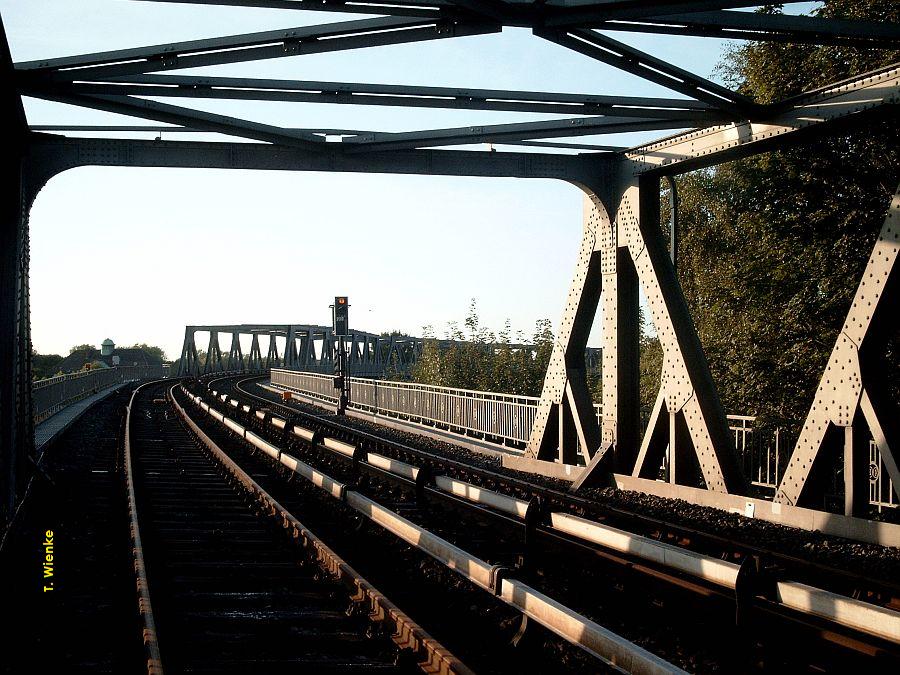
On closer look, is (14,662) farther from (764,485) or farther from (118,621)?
(764,485)

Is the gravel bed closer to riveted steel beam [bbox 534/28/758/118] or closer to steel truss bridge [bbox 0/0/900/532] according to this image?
steel truss bridge [bbox 0/0/900/532]

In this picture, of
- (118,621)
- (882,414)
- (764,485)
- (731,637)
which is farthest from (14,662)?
(764,485)

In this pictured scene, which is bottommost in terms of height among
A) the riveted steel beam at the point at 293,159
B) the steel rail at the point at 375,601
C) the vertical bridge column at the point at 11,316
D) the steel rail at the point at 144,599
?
the steel rail at the point at 375,601

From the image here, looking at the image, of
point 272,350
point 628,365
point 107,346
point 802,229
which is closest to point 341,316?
point 802,229

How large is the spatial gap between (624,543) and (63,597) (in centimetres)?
441

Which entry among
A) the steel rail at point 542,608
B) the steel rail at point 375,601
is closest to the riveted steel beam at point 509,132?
the steel rail at point 375,601

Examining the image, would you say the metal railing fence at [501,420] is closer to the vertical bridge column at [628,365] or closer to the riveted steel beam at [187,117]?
the vertical bridge column at [628,365]

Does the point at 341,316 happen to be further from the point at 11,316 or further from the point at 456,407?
the point at 11,316

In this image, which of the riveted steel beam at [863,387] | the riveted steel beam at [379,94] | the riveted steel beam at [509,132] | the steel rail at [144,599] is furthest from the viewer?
the riveted steel beam at [509,132]

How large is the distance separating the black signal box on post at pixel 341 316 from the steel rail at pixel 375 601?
836 inches

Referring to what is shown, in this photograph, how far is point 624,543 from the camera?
7.89 meters

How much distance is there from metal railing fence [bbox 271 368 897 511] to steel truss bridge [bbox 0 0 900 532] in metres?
1.79

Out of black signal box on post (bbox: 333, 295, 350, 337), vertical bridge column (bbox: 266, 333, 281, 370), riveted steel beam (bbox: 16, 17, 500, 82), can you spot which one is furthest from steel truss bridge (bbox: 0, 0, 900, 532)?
vertical bridge column (bbox: 266, 333, 281, 370)

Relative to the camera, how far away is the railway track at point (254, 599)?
21.1 feet
